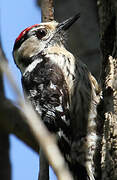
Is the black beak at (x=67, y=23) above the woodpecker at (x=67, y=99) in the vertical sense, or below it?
above

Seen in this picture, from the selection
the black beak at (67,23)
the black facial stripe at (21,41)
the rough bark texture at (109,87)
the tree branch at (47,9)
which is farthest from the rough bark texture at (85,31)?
the black facial stripe at (21,41)

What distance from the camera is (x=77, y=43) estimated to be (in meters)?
3.56

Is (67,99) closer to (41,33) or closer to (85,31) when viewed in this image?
(85,31)

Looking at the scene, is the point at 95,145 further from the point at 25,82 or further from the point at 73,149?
the point at 25,82

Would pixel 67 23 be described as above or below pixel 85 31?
above

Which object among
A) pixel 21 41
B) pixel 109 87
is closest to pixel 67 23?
pixel 21 41

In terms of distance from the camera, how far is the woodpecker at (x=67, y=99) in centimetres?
310

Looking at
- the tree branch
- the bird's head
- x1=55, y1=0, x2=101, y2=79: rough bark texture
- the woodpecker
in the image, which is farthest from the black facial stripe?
the tree branch

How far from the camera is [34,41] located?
4379 mm

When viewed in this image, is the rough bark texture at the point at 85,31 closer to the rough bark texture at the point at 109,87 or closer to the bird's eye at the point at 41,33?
the rough bark texture at the point at 109,87

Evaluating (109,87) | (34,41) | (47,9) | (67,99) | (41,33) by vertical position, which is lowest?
(67,99)

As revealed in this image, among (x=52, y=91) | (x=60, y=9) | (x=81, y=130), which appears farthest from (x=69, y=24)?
(x=81, y=130)

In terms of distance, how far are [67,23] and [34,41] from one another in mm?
713

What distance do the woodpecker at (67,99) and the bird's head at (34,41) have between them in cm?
20
